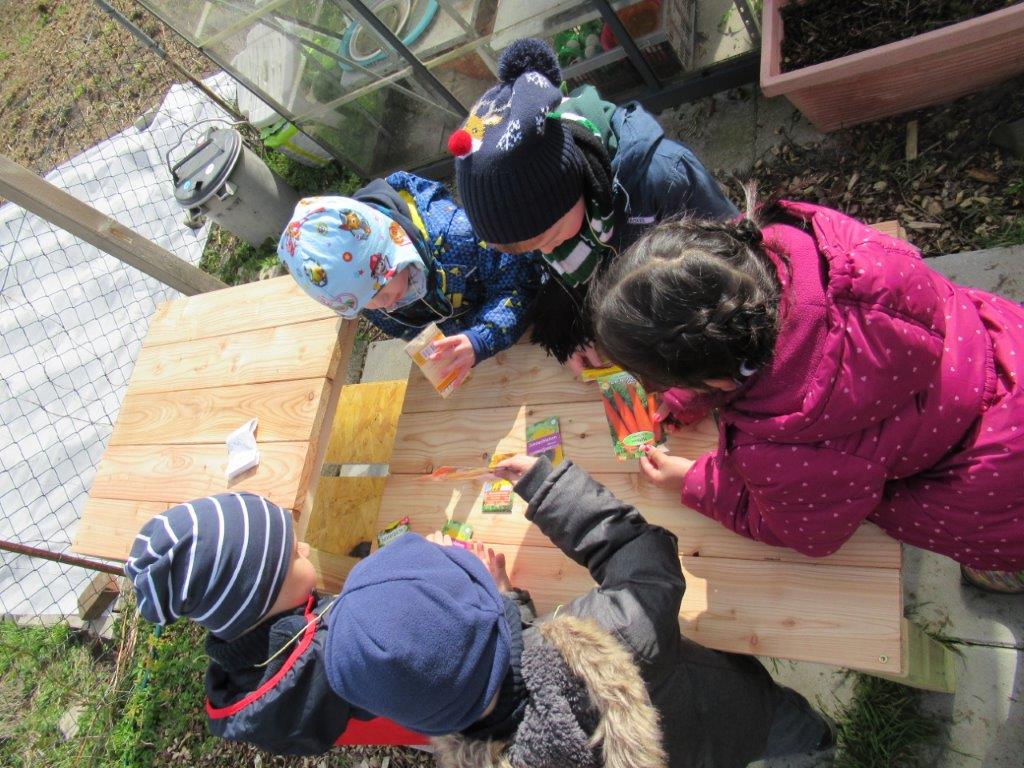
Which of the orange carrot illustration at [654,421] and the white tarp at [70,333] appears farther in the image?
the white tarp at [70,333]

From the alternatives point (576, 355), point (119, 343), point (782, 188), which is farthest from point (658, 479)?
point (119, 343)

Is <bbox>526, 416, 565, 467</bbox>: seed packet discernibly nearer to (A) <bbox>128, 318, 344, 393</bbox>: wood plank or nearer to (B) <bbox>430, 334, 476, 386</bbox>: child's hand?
(B) <bbox>430, 334, 476, 386</bbox>: child's hand

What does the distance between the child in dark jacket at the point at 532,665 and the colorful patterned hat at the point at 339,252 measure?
35.5 inches

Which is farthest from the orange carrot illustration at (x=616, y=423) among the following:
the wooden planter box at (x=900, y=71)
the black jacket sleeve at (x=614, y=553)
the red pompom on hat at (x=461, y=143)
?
the wooden planter box at (x=900, y=71)

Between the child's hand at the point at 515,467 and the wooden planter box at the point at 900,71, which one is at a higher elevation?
the child's hand at the point at 515,467

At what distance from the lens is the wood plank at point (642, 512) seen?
1.71m

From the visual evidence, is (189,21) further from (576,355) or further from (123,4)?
(123,4)

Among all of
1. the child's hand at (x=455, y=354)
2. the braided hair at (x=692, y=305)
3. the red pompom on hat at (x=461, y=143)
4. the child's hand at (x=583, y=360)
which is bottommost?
the child's hand at (x=583, y=360)

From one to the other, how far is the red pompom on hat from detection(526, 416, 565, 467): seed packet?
0.97 metres

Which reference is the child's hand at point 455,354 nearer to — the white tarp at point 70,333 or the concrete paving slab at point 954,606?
the concrete paving slab at point 954,606

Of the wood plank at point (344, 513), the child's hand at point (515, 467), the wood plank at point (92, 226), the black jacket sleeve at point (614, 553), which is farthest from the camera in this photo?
Answer: the wood plank at point (92, 226)

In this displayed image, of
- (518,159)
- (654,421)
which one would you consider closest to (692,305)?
(518,159)

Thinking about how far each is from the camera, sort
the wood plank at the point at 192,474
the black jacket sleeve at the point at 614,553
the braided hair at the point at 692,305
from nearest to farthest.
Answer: the braided hair at the point at 692,305
the black jacket sleeve at the point at 614,553
the wood plank at the point at 192,474

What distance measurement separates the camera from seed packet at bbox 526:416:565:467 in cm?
221
